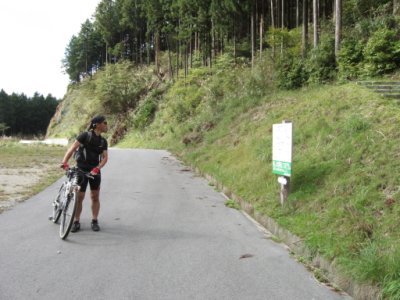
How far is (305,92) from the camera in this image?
53.0ft

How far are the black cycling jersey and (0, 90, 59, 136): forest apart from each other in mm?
90641

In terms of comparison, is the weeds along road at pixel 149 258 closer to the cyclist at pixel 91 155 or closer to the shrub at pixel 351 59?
the cyclist at pixel 91 155

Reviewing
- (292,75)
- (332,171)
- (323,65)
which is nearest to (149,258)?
(332,171)

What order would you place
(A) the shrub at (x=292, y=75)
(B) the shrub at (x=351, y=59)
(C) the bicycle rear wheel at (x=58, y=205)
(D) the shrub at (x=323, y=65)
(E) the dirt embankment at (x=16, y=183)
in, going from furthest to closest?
(A) the shrub at (x=292, y=75) → (D) the shrub at (x=323, y=65) → (B) the shrub at (x=351, y=59) → (E) the dirt embankment at (x=16, y=183) → (C) the bicycle rear wheel at (x=58, y=205)

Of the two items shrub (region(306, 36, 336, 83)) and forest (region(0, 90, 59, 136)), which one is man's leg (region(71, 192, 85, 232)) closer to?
shrub (region(306, 36, 336, 83))

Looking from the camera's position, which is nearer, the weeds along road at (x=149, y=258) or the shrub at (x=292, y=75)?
the weeds along road at (x=149, y=258)

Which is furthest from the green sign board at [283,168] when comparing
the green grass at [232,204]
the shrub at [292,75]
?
the shrub at [292,75]

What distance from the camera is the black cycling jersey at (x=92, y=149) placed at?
6.42m

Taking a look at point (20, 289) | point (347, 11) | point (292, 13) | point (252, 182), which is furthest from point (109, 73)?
point (20, 289)

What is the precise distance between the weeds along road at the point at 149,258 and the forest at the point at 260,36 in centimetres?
1025

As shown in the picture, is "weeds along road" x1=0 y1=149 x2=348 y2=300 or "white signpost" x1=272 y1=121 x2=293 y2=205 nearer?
"weeds along road" x1=0 y1=149 x2=348 y2=300


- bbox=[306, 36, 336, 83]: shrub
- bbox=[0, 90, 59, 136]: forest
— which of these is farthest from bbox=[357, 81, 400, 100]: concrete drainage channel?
bbox=[0, 90, 59, 136]: forest

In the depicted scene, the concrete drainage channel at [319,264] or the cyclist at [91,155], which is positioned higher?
the cyclist at [91,155]

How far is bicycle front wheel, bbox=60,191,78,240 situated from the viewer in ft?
19.6
